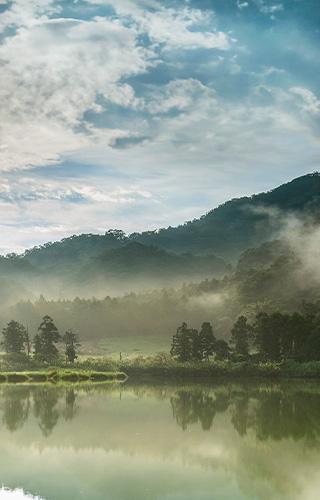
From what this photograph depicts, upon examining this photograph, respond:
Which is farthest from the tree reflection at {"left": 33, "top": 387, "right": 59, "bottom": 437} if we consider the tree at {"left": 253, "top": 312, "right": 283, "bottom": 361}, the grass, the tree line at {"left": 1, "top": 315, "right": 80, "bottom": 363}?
the tree at {"left": 253, "top": 312, "right": 283, "bottom": 361}

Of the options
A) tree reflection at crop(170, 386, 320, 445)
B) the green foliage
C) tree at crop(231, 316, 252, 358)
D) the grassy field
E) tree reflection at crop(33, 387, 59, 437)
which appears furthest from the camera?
the grassy field

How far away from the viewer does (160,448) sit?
2956 centimetres

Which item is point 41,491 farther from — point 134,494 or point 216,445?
point 216,445

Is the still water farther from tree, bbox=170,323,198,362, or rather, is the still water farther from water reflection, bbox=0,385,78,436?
tree, bbox=170,323,198,362

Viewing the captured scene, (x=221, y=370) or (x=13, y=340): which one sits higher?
(x=13, y=340)

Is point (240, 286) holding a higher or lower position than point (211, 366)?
higher

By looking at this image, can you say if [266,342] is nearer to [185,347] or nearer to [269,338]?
[269,338]

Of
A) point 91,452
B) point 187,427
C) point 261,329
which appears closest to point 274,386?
point 261,329

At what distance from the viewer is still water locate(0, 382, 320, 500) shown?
21422mm

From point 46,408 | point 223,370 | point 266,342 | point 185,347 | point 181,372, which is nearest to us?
point 46,408

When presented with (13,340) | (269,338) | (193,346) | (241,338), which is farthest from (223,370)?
(13,340)

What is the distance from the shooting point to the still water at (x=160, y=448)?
70.3 ft

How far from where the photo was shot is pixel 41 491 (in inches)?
814

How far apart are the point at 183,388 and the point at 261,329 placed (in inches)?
1168
